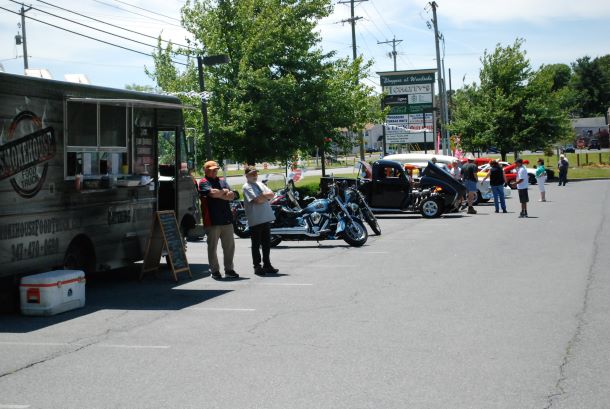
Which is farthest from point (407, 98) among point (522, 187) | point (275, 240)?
point (275, 240)

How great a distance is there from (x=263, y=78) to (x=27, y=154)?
19016 mm

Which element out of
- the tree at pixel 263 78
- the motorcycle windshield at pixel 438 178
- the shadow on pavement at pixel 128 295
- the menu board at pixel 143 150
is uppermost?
the tree at pixel 263 78

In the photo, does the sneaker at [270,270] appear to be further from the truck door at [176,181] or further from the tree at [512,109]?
the tree at [512,109]

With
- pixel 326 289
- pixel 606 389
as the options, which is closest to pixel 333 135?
pixel 326 289

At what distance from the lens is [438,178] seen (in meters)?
25.8

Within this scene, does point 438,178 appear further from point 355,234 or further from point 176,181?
point 176,181

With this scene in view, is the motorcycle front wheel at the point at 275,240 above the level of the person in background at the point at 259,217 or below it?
below

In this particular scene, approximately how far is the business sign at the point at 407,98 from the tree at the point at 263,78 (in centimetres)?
2436

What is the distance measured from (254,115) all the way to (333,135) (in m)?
5.77

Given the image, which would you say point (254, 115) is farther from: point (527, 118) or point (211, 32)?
point (527, 118)

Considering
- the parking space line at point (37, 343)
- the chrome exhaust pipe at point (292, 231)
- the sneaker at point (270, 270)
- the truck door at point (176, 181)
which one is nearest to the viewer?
the parking space line at point (37, 343)

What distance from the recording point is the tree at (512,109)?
52.4m

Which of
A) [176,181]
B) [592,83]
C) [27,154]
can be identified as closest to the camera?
[27,154]

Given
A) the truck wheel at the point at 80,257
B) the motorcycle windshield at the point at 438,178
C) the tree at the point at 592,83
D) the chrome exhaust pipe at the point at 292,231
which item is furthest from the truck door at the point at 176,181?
the tree at the point at 592,83
